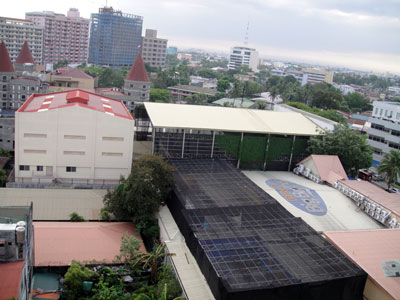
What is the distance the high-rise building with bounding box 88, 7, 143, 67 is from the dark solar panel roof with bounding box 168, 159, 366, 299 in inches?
4600

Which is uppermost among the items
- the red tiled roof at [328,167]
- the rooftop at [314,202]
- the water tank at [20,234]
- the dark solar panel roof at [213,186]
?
the water tank at [20,234]

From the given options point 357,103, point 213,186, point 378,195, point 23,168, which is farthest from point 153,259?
point 357,103

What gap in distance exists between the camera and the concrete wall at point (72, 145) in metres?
28.5

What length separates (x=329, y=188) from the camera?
31016 mm

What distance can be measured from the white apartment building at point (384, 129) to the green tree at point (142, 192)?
30546 mm

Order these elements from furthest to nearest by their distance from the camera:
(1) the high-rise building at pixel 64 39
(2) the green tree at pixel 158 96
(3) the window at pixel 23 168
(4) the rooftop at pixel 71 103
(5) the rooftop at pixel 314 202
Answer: (1) the high-rise building at pixel 64 39
(2) the green tree at pixel 158 96
(4) the rooftop at pixel 71 103
(3) the window at pixel 23 168
(5) the rooftop at pixel 314 202

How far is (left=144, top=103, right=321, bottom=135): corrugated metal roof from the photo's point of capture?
1270 inches

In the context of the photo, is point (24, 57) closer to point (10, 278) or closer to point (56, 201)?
point (56, 201)

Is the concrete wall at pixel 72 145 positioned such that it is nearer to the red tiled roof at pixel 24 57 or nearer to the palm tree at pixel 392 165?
the palm tree at pixel 392 165

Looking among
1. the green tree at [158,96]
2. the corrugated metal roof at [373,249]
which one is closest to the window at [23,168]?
the corrugated metal roof at [373,249]

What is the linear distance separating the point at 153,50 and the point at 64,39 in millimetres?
35825

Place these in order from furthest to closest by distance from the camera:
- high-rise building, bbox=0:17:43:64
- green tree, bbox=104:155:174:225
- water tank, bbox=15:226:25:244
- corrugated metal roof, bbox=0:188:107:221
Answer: high-rise building, bbox=0:17:43:64 → corrugated metal roof, bbox=0:188:107:221 → green tree, bbox=104:155:174:225 → water tank, bbox=15:226:25:244

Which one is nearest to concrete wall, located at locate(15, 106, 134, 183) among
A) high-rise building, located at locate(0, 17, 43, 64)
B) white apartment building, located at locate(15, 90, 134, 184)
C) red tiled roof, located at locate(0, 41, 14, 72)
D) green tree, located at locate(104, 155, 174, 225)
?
white apartment building, located at locate(15, 90, 134, 184)

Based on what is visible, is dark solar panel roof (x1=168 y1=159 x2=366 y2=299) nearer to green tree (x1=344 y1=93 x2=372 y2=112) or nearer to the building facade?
the building facade
